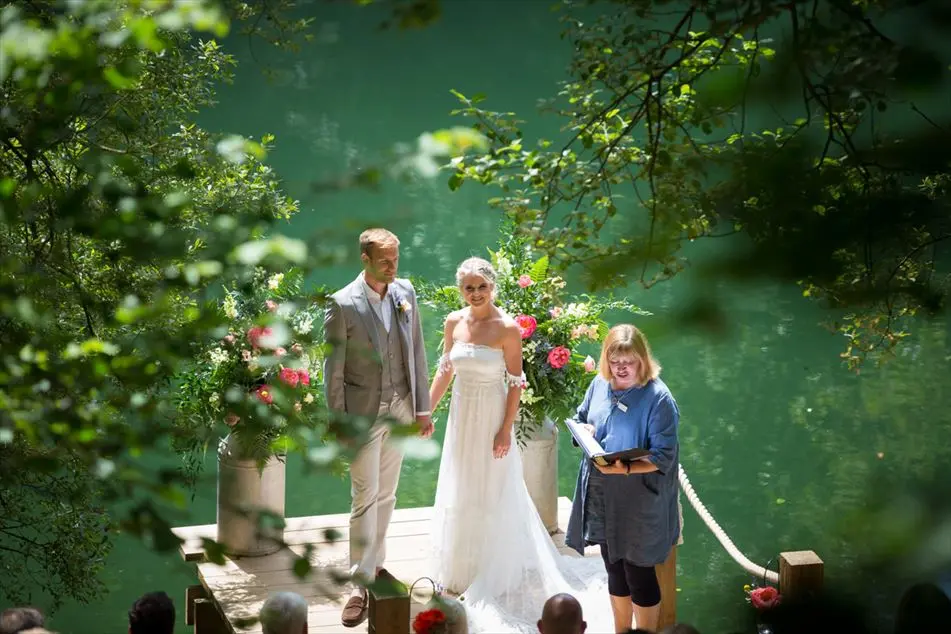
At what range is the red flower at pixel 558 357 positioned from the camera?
614cm

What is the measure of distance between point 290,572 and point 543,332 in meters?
1.91

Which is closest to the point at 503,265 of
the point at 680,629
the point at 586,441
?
the point at 586,441

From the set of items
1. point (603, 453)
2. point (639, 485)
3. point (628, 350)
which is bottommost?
point (639, 485)

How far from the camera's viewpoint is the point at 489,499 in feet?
19.2

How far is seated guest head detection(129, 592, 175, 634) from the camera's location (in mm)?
3963

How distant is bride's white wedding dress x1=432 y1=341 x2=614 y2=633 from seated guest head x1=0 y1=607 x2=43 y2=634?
7.21 ft

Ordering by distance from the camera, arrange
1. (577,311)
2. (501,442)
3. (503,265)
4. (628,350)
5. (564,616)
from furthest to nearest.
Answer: (503,265), (577,311), (501,442), (628,350), (564,616)

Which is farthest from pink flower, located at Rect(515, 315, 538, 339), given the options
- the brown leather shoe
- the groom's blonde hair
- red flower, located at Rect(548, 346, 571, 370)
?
the brown leather shoe

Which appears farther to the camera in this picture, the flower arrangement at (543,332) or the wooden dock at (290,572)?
the flower arrangement at (543,332)

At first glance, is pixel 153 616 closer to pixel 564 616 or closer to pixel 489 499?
pixel 564 616

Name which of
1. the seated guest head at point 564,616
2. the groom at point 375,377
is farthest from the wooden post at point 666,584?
the groom at point 375,377

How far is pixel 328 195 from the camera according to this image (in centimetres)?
202

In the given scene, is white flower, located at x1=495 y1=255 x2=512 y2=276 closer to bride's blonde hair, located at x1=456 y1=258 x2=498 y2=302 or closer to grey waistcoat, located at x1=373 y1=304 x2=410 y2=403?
bride's blonde hair, located at x1=456 y1=258 x2=498 y2=302

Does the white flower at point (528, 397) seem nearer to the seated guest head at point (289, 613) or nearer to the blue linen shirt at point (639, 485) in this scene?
the blue linen shirt at point (639, 485)
